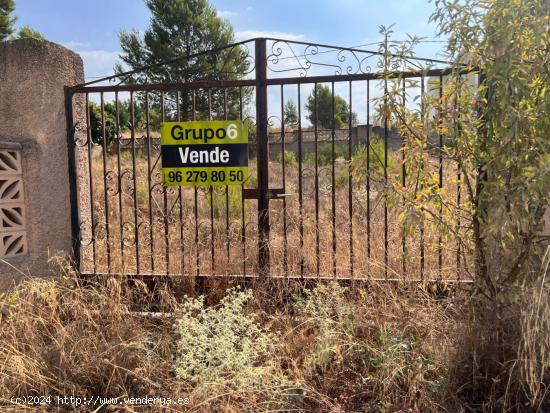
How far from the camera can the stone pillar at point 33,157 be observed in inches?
147

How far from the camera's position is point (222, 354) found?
275 centimetres

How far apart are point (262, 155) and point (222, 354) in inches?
67.4

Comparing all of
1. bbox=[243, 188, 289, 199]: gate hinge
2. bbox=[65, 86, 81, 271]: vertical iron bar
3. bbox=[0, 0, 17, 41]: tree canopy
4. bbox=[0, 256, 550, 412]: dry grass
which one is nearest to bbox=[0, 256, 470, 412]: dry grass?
bbox=[0, 256, 550, 412]: dry grass

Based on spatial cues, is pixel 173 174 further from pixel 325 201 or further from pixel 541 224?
pixel 325 201

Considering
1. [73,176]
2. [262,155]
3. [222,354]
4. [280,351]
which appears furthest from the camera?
[73,176]

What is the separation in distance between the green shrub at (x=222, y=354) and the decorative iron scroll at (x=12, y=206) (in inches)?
62.1

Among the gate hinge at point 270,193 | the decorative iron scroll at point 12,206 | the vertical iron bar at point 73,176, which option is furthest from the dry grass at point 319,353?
the gate hinge at point 270,193

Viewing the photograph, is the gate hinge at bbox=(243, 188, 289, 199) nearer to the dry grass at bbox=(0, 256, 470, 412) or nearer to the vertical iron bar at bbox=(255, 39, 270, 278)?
the vertical iron bar at bbox=(255, 39, 270, 278)

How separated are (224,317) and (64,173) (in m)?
2.06

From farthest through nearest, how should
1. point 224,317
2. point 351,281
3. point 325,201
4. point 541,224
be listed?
point 325,201 < point 351,281 < point 224,317 < point 541,224

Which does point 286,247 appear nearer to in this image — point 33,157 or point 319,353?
point 319,353

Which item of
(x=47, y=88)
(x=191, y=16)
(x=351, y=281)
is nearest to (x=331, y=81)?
(x=351, y=281)

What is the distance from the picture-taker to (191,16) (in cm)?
1942

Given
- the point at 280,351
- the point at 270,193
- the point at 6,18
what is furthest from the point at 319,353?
the point at 6,18
